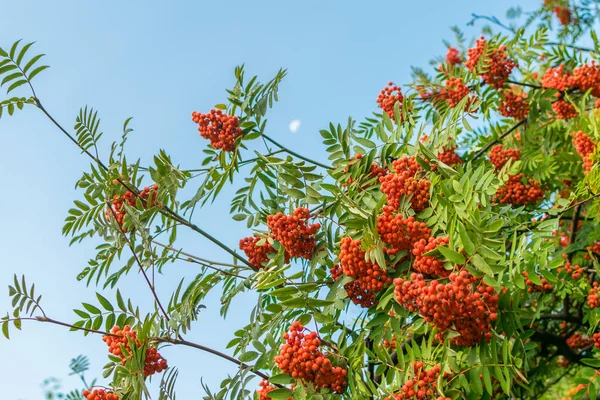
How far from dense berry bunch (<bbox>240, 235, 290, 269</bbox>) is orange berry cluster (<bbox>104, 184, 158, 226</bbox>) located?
0.56 meters

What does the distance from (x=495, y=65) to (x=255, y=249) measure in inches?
99.1

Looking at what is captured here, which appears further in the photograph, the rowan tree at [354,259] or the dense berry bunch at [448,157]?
the dense berry bunch at [448,157]

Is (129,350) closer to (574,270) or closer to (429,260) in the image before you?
(429,260)

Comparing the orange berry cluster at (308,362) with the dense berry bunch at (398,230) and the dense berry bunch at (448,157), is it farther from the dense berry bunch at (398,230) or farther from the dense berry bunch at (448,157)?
the dense berry bunch at (448,157)

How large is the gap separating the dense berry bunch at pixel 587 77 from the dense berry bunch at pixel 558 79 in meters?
0.07

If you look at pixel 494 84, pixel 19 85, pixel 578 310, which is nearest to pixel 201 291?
pixel 19 85

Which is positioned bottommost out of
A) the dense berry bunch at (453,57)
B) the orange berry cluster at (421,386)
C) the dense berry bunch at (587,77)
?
the orange berry cluster at (421,386)

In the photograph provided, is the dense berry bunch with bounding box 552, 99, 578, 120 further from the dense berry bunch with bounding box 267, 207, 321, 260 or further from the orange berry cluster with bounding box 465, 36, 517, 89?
the dense berry bunch with bounding box 267, 207, 321, 260

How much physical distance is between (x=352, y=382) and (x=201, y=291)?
3.92ft

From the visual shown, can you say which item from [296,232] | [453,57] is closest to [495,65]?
[453,57]

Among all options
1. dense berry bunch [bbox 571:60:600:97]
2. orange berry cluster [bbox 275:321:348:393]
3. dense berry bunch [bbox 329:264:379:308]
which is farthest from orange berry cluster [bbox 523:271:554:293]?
orange berry cluster [bbox 275:321:348:393]

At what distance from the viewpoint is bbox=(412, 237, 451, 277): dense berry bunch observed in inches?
107

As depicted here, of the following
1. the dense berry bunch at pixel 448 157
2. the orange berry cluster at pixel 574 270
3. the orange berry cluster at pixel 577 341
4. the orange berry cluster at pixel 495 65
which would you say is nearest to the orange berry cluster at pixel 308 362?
the dense berry bunch at pixel 448 157

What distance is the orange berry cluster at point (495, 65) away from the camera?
5.14m
